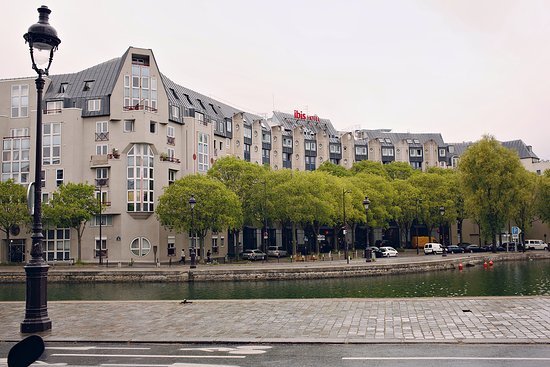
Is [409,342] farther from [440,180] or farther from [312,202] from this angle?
[440,180]

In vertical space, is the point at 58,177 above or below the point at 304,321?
above

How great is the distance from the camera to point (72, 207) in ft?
215

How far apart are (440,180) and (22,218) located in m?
69.0

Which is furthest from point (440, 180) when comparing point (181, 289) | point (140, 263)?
point (181, 289)

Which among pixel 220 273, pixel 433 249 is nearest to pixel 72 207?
pixel 220 273

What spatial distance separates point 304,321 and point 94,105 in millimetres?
63006

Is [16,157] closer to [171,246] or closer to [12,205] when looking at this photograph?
[12,205]

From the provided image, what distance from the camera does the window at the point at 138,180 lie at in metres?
71.6

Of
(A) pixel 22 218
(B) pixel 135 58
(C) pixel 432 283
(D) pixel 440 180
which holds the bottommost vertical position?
(C) pixel 432 283

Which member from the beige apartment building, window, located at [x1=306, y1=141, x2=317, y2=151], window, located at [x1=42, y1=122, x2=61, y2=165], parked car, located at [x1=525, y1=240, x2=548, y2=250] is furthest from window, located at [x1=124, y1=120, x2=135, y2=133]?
parked car, located at [x1=525, y1=240, x2=548, y2=250]

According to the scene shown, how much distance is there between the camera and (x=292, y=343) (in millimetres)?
14719

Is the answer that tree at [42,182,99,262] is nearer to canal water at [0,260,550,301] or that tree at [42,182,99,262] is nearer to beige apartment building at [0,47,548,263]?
beige apartment building at [0,47,548,263]

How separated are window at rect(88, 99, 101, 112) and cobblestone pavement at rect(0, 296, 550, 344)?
52918 mm

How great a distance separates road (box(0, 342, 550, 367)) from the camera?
12.2 metres
